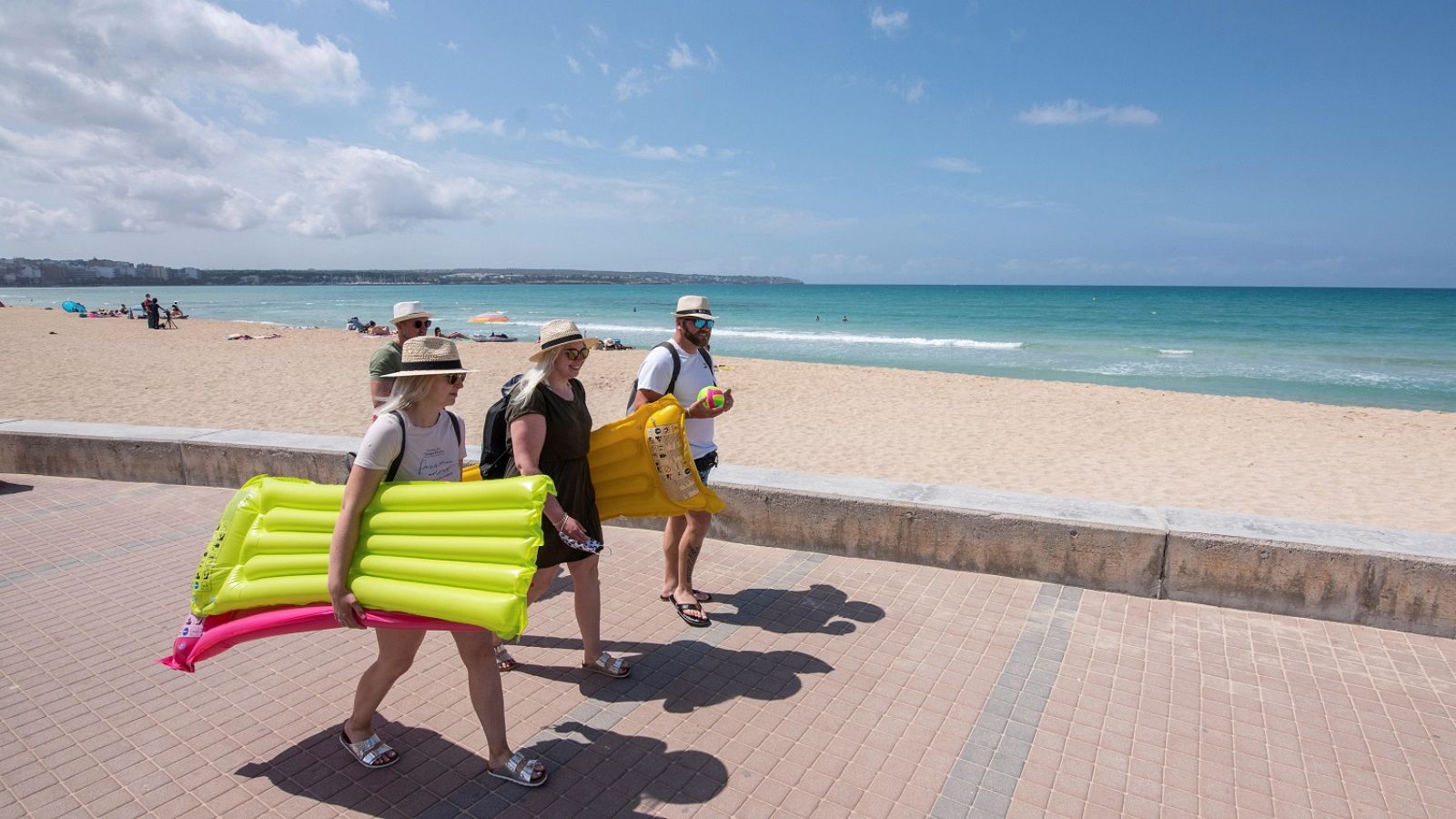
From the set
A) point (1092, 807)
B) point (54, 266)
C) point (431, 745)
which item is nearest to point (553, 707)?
point (431, 745)

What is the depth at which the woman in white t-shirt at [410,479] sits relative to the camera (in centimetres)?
255

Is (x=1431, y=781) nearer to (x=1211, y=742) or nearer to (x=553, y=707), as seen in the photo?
(x=1211, y=742)

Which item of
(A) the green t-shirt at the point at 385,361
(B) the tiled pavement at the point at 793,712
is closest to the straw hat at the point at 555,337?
(A) the green t-shirt at the point at 385,361

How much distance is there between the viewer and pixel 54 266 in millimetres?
145000

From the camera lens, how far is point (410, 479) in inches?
107

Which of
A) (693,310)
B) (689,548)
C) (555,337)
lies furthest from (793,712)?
(693,310)

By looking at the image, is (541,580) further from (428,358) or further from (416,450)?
(428,358)

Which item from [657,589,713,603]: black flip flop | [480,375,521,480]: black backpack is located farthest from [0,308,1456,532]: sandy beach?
[480,375,521,480]: black backpack

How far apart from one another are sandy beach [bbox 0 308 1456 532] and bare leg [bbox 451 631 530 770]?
6351 mm

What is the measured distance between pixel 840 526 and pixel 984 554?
893mm

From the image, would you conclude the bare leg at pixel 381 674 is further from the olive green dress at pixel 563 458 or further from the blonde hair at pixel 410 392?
the blonde hair at pixel 410 392

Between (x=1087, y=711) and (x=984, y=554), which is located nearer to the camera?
(x=1087, y=711)

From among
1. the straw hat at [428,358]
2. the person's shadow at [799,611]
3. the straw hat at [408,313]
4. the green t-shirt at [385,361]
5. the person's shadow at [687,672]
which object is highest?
the straw hat at [408,313]

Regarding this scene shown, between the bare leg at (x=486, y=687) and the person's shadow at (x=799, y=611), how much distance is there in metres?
1.61
